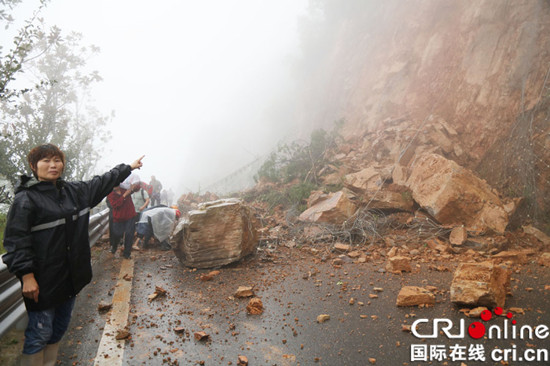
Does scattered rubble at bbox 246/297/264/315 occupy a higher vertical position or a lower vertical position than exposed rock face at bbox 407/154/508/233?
lower

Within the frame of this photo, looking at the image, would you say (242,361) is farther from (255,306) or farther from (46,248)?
(46,248)

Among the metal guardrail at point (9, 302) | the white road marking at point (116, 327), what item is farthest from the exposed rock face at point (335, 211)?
the metal guardrail at point (9, 302)

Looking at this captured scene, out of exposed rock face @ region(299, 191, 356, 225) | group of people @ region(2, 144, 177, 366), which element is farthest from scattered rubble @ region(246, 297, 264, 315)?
exposed rock face @ region(299, 191, 356, 225)

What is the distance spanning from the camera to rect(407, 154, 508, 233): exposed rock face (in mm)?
5414

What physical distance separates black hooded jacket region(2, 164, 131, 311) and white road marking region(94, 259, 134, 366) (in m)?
0.68

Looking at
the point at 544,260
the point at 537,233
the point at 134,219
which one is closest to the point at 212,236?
the point at 134,219

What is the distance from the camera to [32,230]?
2.10 m

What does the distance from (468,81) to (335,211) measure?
19.5 ft

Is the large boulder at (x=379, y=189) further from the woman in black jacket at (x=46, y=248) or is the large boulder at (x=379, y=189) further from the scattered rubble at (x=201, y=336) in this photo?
the woman in black jacket at (x=46, y=248)

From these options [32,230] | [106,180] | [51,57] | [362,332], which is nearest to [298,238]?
[362,332]

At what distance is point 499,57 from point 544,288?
701cm

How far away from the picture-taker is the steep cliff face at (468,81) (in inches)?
255

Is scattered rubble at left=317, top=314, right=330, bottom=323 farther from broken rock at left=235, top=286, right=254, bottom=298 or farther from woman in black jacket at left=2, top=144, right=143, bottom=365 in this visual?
woman in black jacket at left=2, top=144, right=143, bottom=365

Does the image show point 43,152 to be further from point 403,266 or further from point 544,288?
point 544,288
